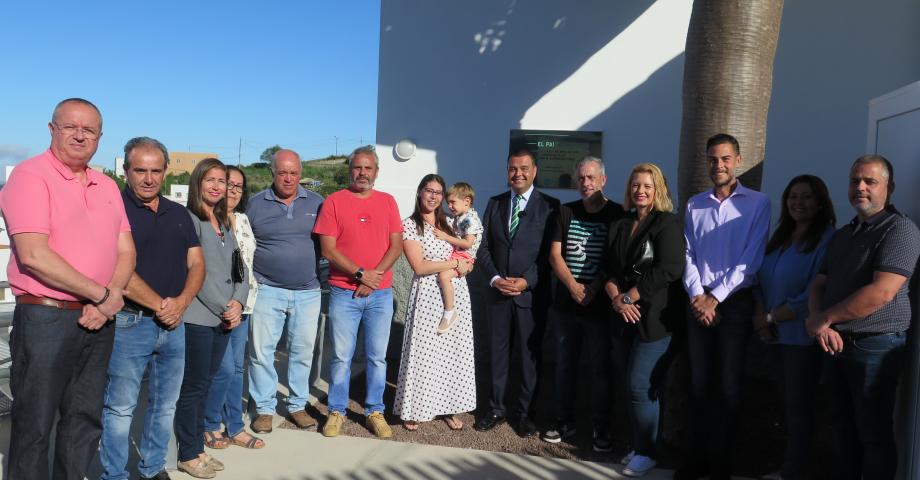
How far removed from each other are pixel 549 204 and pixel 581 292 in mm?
777

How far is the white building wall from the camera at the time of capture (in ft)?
24.3

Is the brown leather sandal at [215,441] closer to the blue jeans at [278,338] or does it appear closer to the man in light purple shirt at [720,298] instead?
the blue jeans at [278,338]

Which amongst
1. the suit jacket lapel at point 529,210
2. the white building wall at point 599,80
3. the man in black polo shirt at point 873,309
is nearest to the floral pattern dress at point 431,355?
the suit jacket lapel at point 529,210

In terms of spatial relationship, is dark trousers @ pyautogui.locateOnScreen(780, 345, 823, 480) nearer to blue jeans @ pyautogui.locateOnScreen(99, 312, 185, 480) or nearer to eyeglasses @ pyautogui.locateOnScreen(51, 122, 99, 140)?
blue jeans @ pyautogui.locateOnScreen(99, 312, 185, 480)

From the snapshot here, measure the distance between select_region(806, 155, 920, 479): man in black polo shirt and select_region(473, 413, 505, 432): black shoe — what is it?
7.54 feet

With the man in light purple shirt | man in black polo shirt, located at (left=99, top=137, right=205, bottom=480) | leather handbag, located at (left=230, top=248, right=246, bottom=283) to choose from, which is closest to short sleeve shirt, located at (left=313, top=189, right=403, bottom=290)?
leather handbag, located at (left=230, top=248, right=246, bottom=283)

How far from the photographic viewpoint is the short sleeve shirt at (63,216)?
9.62ft

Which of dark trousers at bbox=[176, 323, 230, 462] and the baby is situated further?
the baby

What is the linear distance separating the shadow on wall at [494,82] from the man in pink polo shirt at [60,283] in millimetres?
5427

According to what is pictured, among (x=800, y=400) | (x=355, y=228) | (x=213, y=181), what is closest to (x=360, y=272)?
(x=355, y=228)

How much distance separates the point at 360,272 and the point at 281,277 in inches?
21.6

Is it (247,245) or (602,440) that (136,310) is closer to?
(247,245)

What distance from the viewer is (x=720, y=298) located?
3867 mm

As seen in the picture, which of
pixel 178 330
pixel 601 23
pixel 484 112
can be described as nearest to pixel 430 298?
pixel 178 330
